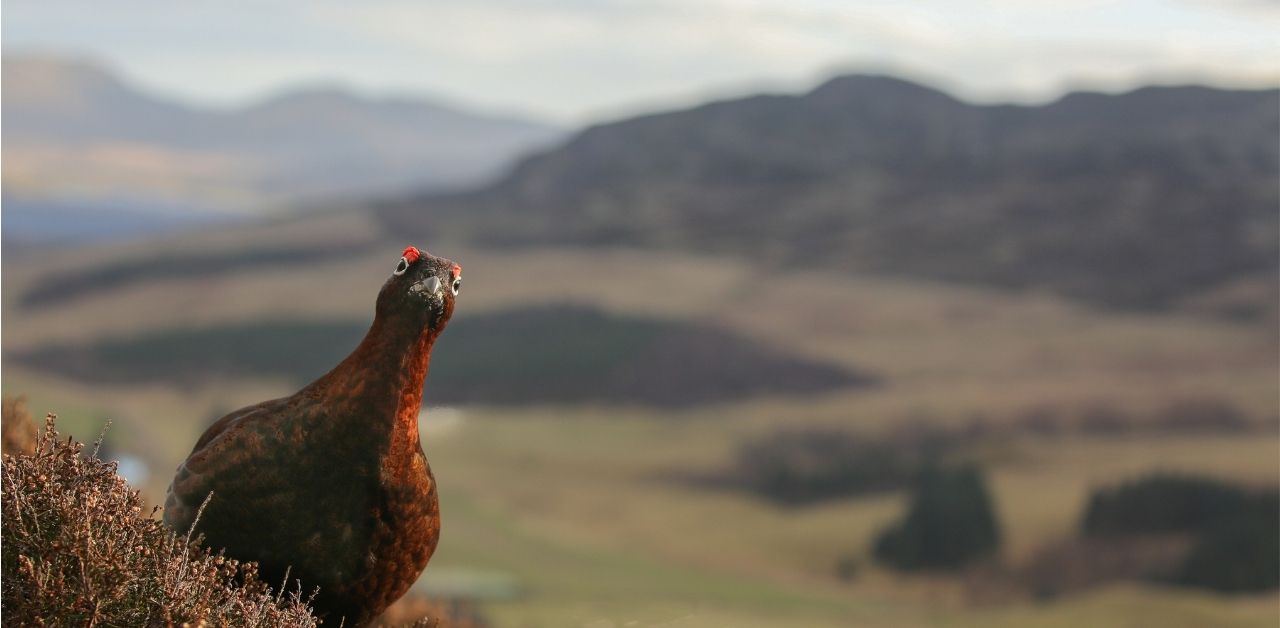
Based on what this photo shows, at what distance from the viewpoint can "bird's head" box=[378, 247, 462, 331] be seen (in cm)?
776

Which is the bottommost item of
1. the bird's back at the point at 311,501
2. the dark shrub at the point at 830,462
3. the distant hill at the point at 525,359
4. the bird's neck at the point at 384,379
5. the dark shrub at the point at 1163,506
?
the bird's back at the point at 311,501

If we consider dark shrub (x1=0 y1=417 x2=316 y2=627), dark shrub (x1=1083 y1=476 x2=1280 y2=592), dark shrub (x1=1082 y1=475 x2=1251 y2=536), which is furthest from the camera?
dark shrub (x1=1082 y1=475 x2=1251 y2=536)

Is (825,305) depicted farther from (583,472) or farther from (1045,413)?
(583,472)

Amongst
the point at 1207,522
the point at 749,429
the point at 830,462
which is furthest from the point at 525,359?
the point at 1207,522

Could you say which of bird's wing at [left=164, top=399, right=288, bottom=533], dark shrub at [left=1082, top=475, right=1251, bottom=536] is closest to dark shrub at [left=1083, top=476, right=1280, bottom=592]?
dark shrub at [left=1082, top=475, right=1251, bottom=536]

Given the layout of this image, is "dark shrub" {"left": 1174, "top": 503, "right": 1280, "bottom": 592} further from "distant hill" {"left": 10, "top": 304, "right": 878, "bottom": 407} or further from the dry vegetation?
the dry vegetation

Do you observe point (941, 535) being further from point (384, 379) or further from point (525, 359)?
point (384, 379)

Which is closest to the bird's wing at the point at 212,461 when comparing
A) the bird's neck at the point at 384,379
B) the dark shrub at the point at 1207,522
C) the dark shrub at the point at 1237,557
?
the bird's neck at the point at 384,379

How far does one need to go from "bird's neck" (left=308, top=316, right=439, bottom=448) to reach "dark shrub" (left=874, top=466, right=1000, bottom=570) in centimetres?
7426

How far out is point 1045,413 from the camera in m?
110

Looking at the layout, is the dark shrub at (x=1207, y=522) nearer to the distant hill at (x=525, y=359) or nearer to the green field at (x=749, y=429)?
the green field at (x=749, y=429)

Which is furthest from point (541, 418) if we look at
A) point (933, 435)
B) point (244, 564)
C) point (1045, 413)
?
point (244, 564)

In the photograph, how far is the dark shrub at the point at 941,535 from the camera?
80812mm

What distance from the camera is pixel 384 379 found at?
778cm
